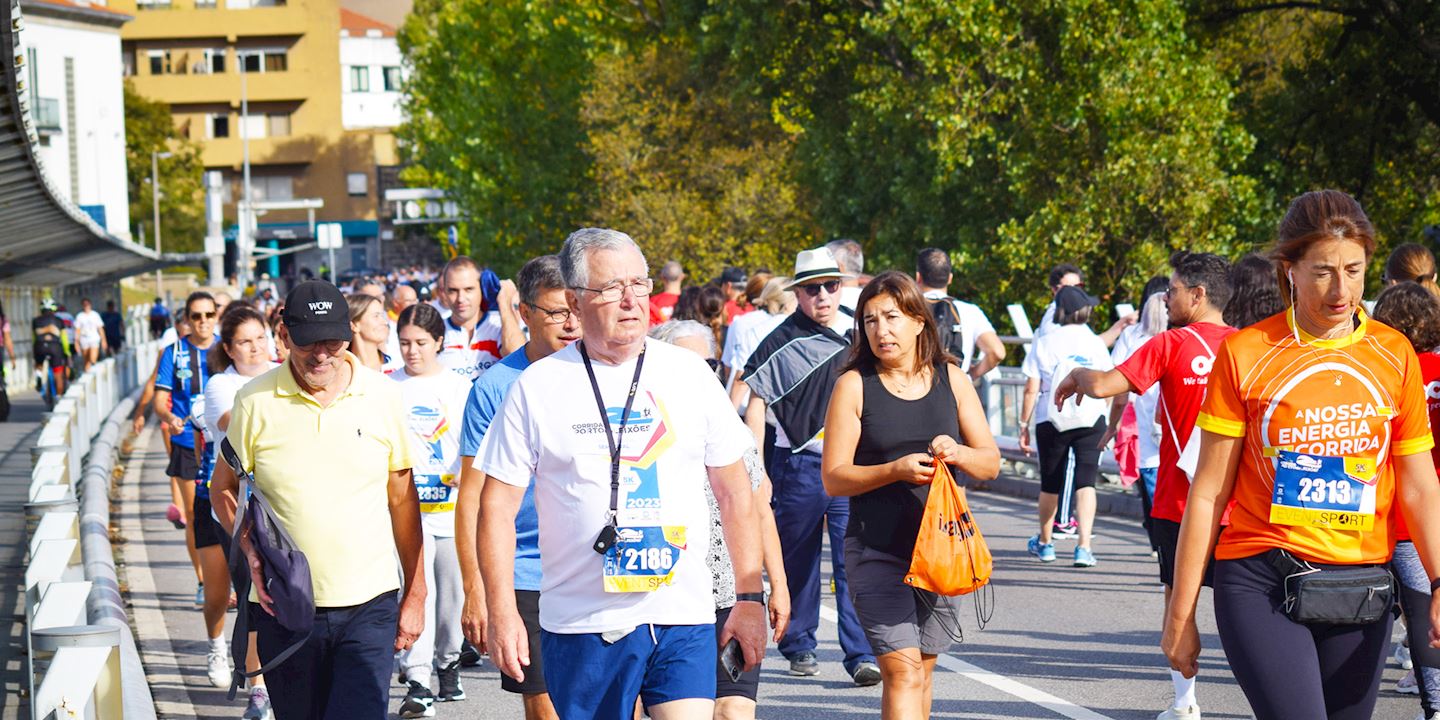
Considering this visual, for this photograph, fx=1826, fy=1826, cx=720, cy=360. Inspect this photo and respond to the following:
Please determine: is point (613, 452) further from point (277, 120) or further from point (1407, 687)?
point (277, 120)

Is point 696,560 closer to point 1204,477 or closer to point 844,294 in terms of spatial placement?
point 1204,477

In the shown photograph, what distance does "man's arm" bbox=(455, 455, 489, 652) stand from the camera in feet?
15.1

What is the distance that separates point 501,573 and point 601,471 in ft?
1.18

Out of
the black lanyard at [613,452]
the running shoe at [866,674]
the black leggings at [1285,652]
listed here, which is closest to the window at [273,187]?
the running shoe at [866,674]

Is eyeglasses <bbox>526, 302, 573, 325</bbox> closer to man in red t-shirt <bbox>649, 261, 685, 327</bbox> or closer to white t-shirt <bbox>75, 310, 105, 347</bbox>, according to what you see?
man in red t-shirt <bbox>649, 261, 685, 327</bbox>

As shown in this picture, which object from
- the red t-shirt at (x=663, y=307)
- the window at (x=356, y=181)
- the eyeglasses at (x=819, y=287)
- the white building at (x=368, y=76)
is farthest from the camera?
the white building at (x=368, y=76)

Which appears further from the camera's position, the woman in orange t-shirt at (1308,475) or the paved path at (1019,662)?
the paved path at (1019,662)

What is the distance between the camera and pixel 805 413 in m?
8.17

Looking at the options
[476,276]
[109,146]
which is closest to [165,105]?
[109,146]

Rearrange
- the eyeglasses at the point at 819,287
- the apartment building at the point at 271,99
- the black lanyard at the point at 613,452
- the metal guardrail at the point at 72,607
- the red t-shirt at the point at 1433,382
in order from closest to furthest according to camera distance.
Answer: the black lanyard at the point at 613,452, the metal guardrail at the point at 72,607, the red t-shirt at the point at 1433,382, the eyeglasses at the point at 819,287, the apartment building at the point at 271,99

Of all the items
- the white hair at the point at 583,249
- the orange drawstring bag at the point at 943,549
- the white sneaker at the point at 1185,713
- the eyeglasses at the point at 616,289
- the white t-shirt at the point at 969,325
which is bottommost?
the white sneaker at the point at 1185,713

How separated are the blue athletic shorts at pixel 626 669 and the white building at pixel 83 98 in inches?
2649

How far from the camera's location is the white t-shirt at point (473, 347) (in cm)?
937

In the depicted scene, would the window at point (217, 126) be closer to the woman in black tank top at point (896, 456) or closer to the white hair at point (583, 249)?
the woman in black tank top at point (896, 456)
